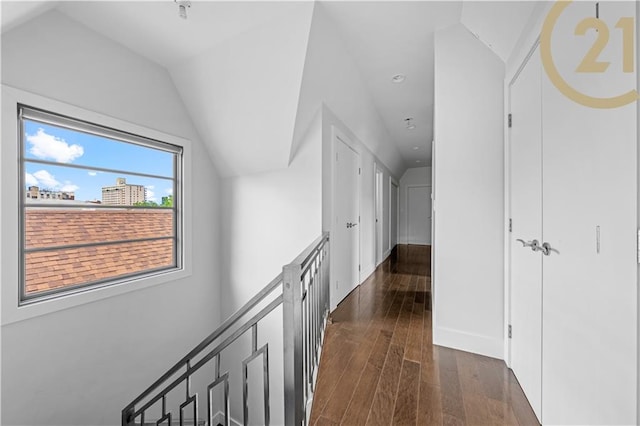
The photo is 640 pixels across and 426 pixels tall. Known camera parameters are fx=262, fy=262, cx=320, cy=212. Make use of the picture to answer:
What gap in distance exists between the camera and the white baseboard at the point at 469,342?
6.64 feet

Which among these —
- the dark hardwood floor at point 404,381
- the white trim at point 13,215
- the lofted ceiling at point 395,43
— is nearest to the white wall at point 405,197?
the lofted ceiling at point 395,43

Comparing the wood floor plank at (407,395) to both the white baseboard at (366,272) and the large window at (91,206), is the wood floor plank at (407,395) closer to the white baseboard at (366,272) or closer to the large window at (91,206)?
the white baseboard at (366,272)

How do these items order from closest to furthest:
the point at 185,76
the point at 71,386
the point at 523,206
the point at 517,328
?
the point at 523,206 → the point at 517,328 → the point at 71,386 → the point at 185,76

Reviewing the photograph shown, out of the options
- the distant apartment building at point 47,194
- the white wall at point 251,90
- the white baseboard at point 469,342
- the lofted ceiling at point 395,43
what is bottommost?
the white baseboard at point 469,342

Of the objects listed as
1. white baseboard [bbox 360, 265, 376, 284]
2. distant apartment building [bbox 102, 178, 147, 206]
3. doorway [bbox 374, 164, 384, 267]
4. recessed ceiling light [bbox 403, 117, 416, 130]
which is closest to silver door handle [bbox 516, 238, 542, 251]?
white baseboard [bbox 360, 265, 376, 284]

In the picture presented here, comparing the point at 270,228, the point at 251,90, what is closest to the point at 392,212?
the point at 270,228

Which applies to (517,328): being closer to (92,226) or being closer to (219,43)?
(219,43)

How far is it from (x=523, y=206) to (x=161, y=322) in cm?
327

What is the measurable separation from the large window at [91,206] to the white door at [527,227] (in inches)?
120

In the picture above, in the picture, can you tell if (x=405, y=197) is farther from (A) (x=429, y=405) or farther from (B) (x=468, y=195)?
(A) (x=429, y=405)

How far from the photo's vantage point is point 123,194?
8.07 feet

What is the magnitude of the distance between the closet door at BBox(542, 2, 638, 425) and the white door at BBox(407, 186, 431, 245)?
766cm

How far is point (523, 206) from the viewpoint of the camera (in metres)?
1.65

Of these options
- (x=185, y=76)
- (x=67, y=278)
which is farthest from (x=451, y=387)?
(x=185, y=76)
